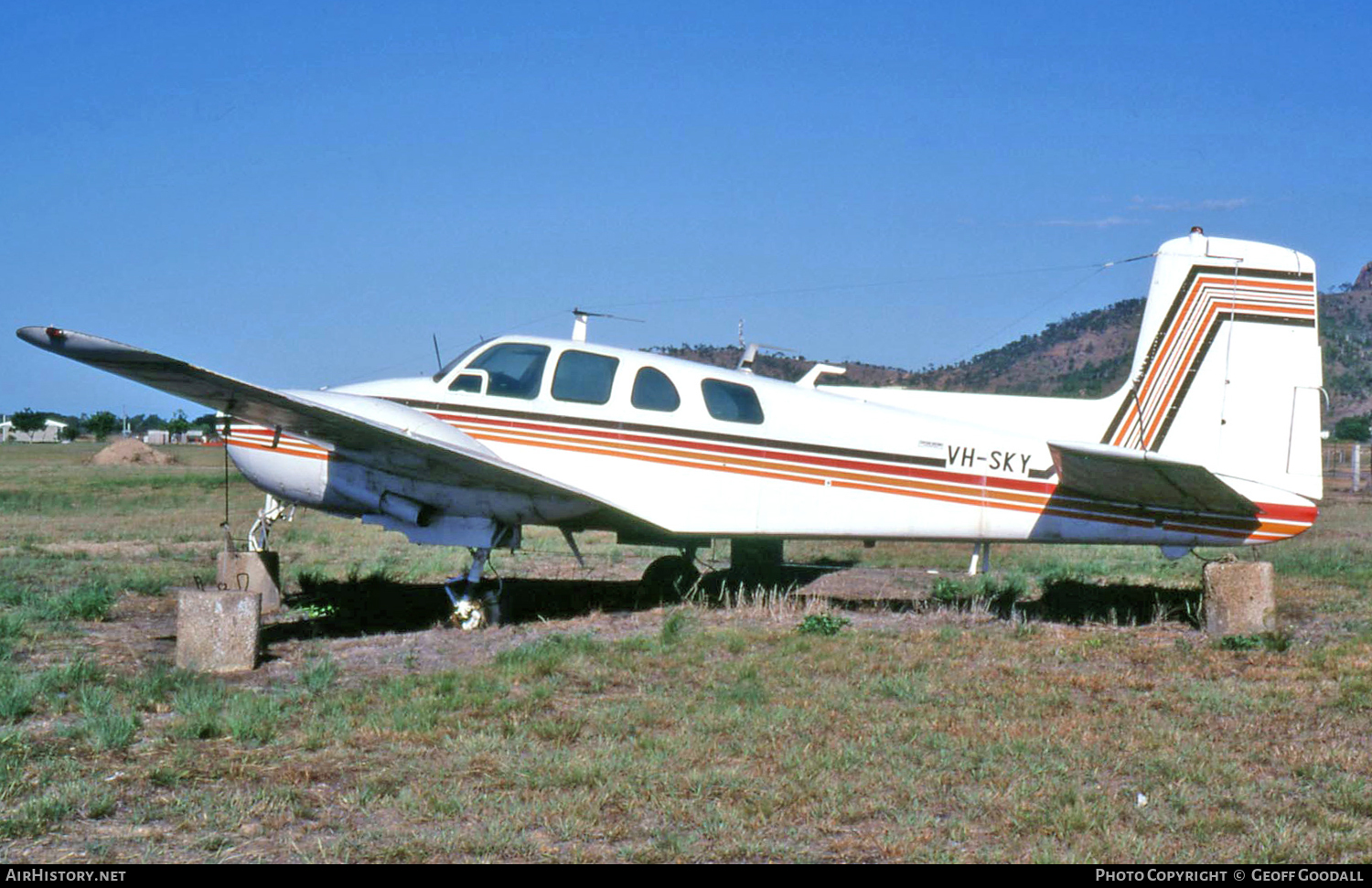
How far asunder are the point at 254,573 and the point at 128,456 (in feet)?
147

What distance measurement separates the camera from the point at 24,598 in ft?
34.3

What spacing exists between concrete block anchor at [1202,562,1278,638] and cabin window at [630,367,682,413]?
462 cm

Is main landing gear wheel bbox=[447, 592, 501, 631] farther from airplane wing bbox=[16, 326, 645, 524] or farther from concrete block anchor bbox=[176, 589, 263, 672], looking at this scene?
concrete block anchor bbox=[176, 589, 263, 672]

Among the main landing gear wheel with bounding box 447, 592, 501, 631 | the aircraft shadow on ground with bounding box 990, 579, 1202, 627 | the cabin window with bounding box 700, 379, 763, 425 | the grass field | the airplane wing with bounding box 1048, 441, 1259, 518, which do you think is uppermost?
the cabin window with bounding box 700, 379, 763, 425

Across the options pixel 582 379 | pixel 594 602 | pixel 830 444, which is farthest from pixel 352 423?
pixel 830 444

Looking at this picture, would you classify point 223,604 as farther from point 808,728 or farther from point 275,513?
point 808,728

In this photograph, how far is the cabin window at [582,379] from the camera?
1000cm

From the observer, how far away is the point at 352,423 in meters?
8.62

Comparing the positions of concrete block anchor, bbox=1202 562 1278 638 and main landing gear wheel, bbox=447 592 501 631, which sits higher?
concrete block anchor, bbox=1202 562 1278 638

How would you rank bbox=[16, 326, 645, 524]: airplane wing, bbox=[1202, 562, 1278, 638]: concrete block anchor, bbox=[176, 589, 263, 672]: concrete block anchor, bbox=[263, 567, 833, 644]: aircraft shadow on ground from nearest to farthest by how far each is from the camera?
1. bbox=[176, 589, 263, 672]: concrete block anchor
2. bbox=[16, 326, 645, 524]: airplane wing
3. bbox=[1202, 562, 1278, 638]: concrete block anchor
4. bbox=[263, 567, 833, 644]: aircraft shadow on ground

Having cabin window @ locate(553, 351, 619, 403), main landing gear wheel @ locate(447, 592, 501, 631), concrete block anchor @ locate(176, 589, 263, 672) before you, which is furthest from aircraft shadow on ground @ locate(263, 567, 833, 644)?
cabin window @ locate(553, 351, 619, 403)

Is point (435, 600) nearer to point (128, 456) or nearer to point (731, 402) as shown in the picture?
point (731, 402)

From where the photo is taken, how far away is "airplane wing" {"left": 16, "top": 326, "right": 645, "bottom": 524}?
8.09 m
